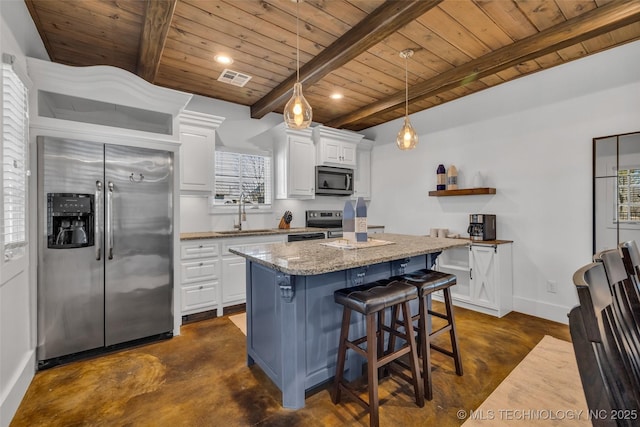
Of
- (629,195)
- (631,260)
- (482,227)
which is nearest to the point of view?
→ (631,260)

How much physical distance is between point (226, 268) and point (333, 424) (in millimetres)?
2175

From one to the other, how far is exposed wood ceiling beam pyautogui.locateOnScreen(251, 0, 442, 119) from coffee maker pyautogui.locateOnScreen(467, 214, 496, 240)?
2.35m

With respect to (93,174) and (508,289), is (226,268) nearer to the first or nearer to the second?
(93,174)

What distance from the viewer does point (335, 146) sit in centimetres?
464

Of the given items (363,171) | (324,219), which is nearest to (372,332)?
(324,219)

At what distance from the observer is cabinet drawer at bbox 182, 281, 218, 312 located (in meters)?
3.14

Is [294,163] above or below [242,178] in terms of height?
above

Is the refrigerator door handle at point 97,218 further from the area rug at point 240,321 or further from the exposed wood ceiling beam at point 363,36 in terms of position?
the exposed wood ceiling beam at point 363,36

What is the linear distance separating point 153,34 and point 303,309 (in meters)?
2.48

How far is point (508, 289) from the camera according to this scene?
3402mm

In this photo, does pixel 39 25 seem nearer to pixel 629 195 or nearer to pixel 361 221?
pixel 361 221

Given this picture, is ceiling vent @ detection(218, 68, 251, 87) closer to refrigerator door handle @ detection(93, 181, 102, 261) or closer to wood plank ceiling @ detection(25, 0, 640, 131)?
wood plank ceiling @ detection(25, 0, 640, 131)

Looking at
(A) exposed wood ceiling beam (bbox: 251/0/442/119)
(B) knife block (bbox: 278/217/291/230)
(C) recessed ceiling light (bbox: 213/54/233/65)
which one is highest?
(C) recessed ceiling light (bbox: 213/54/233/65)

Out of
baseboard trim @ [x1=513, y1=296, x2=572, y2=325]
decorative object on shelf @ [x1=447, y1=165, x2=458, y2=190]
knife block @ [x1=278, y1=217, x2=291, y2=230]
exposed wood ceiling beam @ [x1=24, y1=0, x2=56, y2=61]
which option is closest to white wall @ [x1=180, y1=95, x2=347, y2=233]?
knife block @ [x1=278, y1=217, x2=291, y2=230]
